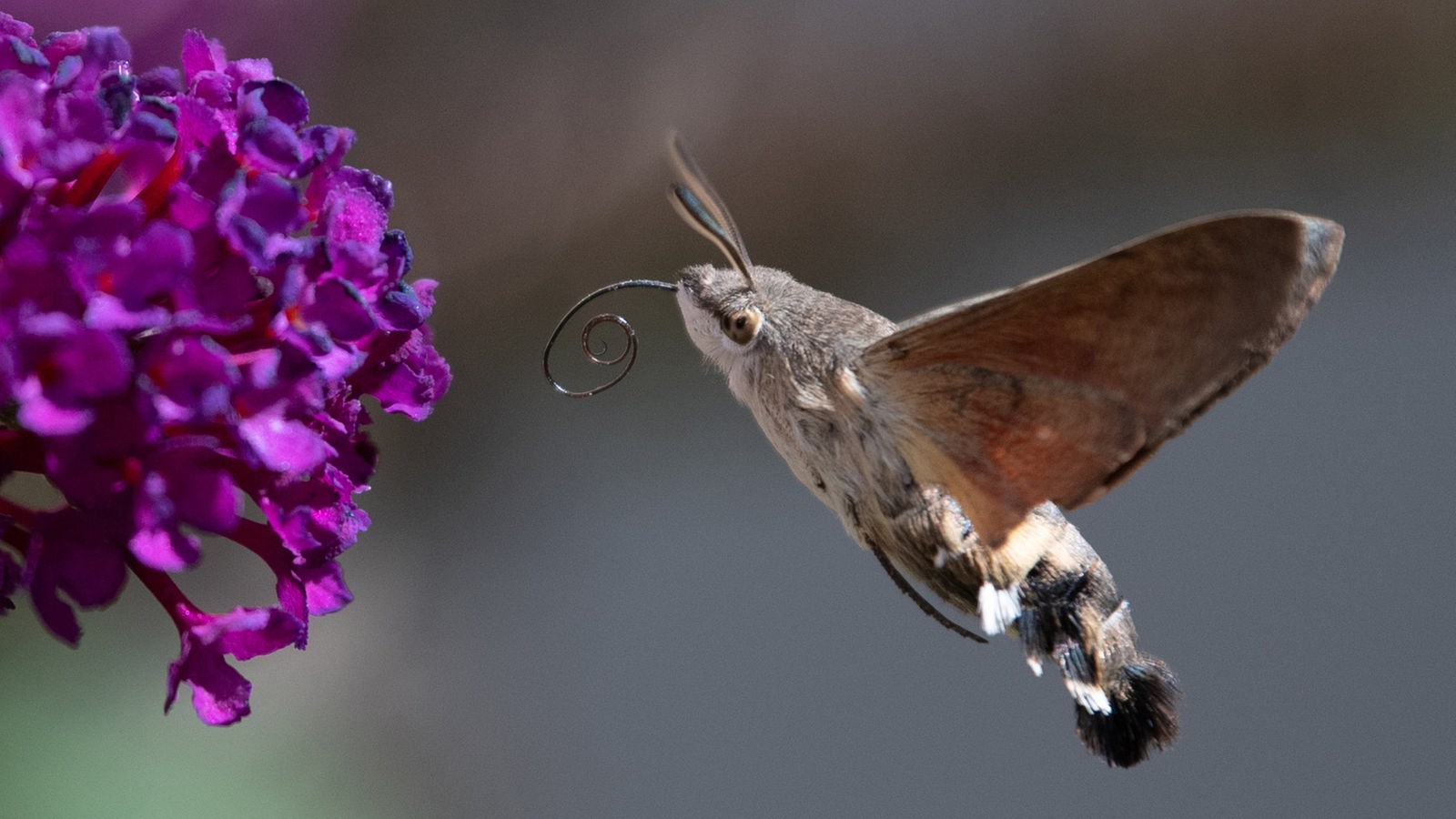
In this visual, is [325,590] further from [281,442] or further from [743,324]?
[743,324]

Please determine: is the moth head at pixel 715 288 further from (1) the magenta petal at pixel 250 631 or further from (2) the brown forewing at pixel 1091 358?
(1) the magenta petal at pixel 250 631

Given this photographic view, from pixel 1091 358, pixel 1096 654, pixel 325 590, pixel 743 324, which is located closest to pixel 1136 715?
pixel 1096 654

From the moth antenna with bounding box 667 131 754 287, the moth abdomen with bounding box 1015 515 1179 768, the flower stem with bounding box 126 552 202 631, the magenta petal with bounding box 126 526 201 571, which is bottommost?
the flower stem with bounding box 126 552 202 631

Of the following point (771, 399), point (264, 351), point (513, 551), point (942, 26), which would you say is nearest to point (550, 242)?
point (513, 551)

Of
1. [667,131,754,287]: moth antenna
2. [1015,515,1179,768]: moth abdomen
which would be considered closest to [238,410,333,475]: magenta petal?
[667,131,754,287]: moth antenna

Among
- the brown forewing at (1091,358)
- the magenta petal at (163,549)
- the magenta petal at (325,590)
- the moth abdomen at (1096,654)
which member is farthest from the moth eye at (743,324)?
the magenta petal at (163,549)

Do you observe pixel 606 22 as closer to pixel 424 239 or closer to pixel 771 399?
pixel 424 239

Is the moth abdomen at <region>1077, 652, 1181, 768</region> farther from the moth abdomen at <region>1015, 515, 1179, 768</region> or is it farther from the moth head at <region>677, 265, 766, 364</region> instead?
the moth head at <region>677, 265, 766, 364</region>
